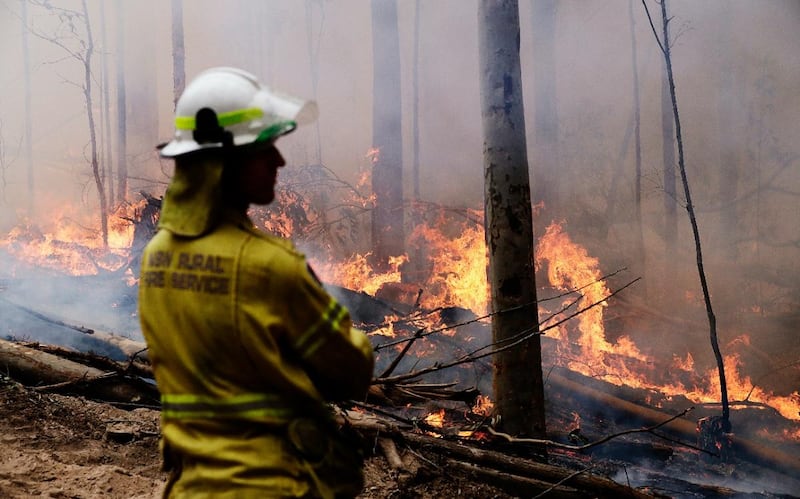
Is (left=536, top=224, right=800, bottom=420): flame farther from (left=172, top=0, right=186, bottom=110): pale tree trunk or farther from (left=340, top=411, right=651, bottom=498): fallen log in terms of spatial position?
(left=172, top=0, right=186, bottom=110): pale tree trunk

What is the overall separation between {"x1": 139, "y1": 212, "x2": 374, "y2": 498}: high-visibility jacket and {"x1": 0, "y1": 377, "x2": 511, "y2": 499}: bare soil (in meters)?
2.29

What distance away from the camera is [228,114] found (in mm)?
1617

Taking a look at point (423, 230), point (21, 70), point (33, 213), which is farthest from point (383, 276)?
point (21, 70)

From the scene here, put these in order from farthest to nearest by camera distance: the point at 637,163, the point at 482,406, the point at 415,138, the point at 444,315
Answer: the point at 415,138, the point at 637,163, the point at 444,315, the point at 482,406

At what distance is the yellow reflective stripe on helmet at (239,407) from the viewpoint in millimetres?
1534

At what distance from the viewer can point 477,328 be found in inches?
318

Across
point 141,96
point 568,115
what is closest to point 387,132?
point 568,115

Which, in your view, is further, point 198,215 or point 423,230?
point 423,230

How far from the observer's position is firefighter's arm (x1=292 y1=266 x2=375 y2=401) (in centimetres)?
150

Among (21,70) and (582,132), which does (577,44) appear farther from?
(21,70)

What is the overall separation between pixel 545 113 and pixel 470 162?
102 inches

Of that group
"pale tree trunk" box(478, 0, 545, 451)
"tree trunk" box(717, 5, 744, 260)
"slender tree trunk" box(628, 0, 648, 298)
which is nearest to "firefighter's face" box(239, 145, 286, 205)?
"pale tree trunk" box(478, 0, 545, 451)

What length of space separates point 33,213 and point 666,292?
20353 mm

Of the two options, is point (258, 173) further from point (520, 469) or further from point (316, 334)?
point (520, 469)
